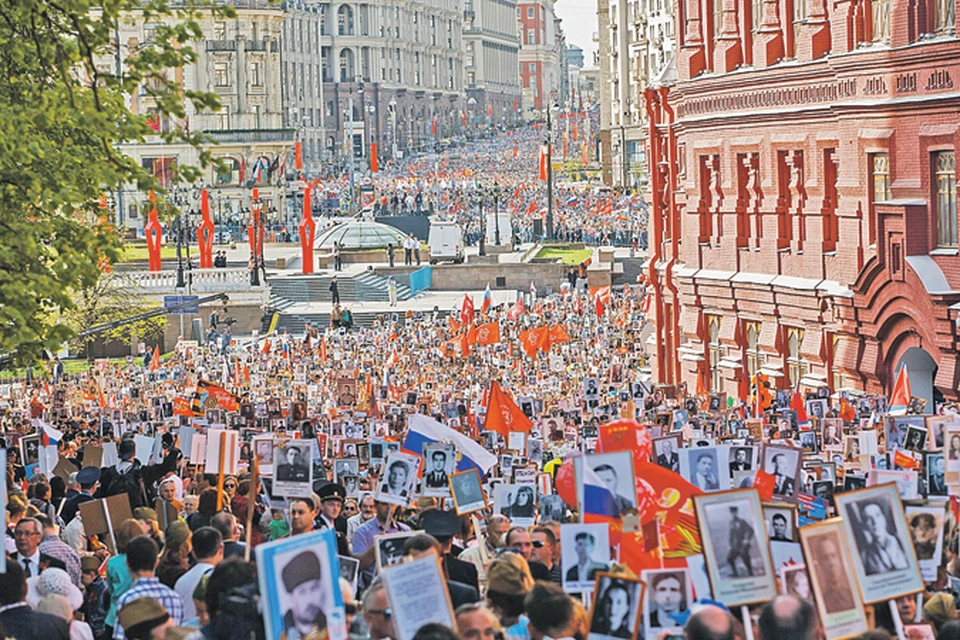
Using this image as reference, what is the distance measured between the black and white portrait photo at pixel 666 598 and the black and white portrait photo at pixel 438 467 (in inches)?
252

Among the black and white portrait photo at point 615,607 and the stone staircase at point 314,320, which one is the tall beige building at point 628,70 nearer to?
the stone staircase at point 314,320

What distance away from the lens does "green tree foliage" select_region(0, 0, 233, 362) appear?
1759cm

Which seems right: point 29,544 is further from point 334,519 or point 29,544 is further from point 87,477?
point 87,477

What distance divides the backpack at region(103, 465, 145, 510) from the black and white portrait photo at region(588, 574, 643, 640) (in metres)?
8.75

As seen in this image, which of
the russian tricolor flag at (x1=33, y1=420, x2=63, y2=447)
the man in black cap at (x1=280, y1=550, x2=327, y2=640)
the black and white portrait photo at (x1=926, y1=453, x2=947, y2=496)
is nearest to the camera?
the man in black cap at (x1=280, y1=550, x2=327, y2=640)

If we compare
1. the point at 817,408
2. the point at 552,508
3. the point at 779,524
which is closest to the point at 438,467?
the point at 552,508

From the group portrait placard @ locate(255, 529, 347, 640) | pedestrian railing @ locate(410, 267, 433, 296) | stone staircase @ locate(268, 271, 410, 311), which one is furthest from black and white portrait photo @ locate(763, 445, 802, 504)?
pedestrian railing @ locate(410, 267, 433, 296)

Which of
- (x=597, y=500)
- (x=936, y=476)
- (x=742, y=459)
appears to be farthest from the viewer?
(x=742, y=459)

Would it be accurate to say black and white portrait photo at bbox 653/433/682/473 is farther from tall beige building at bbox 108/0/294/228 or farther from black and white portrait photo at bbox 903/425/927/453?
tall beige building at bbox 108/0/294/228

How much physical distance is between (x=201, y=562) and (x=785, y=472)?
207 inches

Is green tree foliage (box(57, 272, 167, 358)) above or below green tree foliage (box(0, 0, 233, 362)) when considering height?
below

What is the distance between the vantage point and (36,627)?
12.2m

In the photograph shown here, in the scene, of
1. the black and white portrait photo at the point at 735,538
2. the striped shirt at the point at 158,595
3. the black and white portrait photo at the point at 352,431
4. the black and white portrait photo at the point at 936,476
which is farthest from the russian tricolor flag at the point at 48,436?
the black and white portrait photo at the point at 735,538

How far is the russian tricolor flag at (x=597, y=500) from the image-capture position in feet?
45.7
